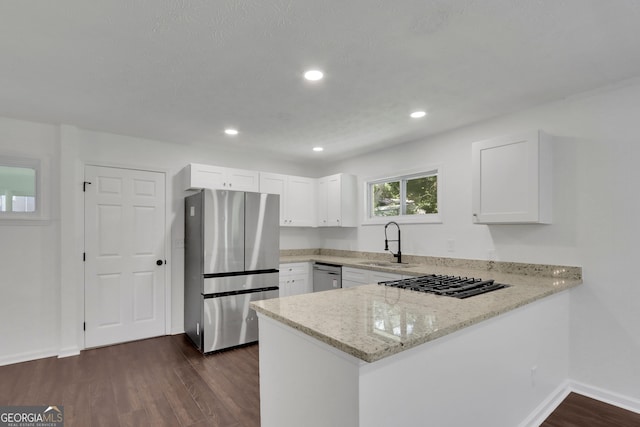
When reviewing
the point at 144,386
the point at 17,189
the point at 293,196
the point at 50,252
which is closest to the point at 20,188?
the point at 17,189

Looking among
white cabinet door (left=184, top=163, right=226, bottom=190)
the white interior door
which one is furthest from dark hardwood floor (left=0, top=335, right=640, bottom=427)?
white cabinet door (left=184, top=163, right=226, bottom=190)

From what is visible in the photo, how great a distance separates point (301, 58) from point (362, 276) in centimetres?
251

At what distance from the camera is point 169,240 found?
13.3 ft

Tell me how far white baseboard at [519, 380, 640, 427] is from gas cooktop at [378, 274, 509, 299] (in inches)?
34.1

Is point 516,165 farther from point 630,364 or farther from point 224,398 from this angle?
A: point 224,398

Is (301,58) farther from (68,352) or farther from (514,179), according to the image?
(68,352)

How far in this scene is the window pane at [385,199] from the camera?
4357 millimetres

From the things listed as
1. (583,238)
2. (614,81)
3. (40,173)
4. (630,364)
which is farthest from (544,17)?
(40,173)

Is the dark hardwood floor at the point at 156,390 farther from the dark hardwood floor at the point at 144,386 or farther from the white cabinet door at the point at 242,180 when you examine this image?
the white cabinet door at the point at 242,180

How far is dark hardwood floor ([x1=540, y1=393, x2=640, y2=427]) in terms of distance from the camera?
2170 millimetres

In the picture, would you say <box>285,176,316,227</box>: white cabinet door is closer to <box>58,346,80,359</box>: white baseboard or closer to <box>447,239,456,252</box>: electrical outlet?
<box>447,239,456,252</box>: electrical outlet

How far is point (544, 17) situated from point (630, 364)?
2514 millimetres

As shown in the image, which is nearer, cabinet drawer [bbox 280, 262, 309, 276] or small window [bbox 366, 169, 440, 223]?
small window [bbox 366, 169, 440, 223]

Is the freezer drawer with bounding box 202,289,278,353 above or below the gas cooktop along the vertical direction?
below
